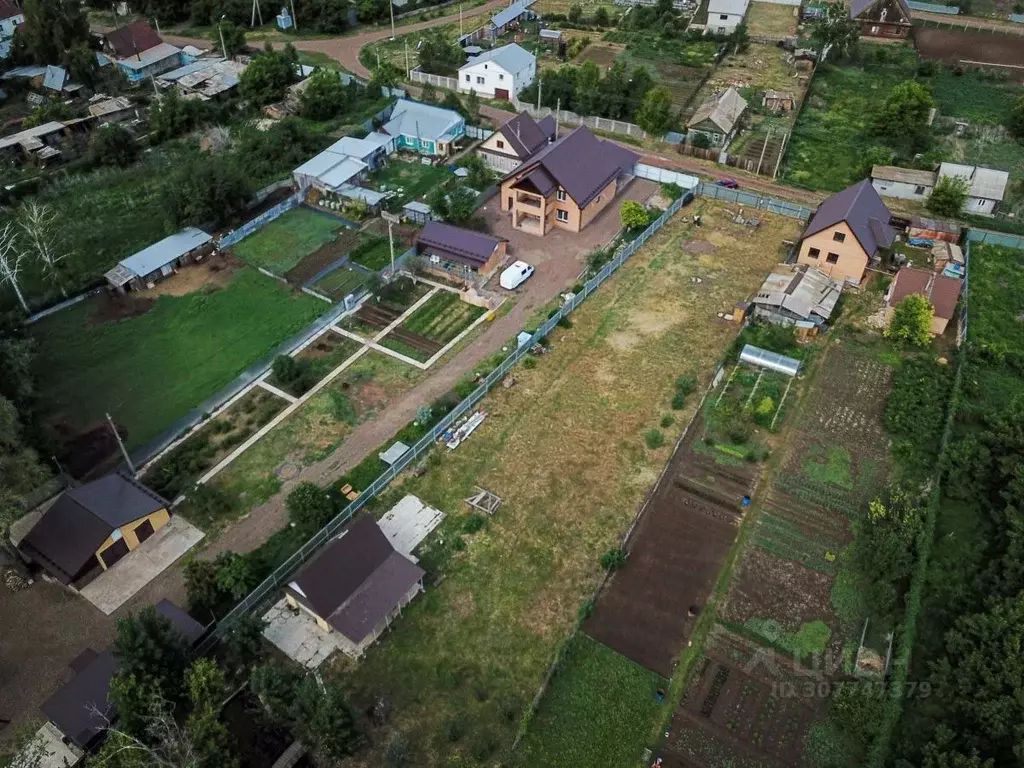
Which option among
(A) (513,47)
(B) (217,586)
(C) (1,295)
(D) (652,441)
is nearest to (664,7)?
(A) (513,47)

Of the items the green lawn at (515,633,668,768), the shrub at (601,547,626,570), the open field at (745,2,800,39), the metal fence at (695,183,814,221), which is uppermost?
the open field at (745,2,800,39)

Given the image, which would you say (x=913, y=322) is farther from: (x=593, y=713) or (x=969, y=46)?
(x=969, y=46)

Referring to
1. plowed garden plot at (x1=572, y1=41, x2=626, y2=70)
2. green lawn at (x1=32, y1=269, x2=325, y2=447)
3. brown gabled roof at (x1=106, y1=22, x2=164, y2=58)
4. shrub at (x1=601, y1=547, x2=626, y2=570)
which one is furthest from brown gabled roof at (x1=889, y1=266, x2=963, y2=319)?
brown gabled roof at (x1=106, y1=22, x2=164, y2=58)

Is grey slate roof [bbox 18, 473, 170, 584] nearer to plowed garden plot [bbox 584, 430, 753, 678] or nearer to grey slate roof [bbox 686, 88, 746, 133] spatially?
plowed garden plot [bbox 584, 430, 753, 678]

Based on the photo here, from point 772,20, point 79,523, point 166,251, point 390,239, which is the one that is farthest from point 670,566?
point 772,20

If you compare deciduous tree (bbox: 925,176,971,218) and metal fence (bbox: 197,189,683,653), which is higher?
deciduous tree (bbox: 925,176,971,218)

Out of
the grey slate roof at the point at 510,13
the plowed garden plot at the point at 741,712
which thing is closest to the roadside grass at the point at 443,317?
the plowed garden plot at the point at 741,712

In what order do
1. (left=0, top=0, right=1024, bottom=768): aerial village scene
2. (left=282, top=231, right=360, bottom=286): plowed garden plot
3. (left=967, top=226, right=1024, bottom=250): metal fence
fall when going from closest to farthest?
(left=0, top=0, right=1024, bottom=768): aerial village scene < (left=282, top=231, right=360, bottom=286): plowed garden plot < (left=967, top=226, right=1024, bottom=250): metal fence

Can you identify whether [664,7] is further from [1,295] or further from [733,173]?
[1,295]
